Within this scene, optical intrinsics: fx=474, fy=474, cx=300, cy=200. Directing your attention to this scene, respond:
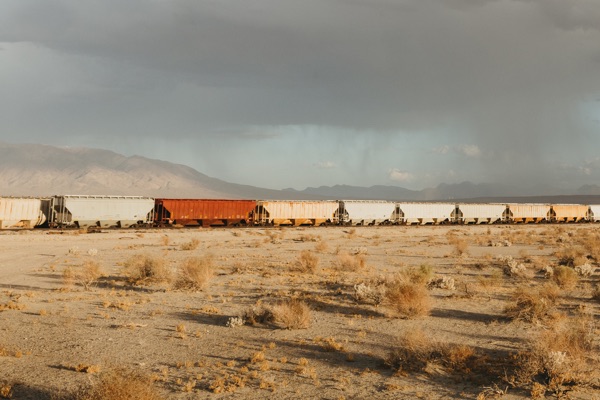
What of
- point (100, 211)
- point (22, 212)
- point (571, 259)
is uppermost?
point (100, 211)

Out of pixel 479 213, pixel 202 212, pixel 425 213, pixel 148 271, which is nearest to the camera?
pixel 148 271

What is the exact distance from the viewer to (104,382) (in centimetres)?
653

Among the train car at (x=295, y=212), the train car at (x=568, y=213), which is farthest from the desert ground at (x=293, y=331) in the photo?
the train car at (x=568, y=213)

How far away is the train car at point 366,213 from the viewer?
5084 cm

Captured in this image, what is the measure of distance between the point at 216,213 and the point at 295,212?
828 centimetres

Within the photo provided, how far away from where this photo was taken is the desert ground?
793 cm

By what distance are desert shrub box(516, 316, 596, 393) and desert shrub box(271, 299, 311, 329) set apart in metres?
4.77

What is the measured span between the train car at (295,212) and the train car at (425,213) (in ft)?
30.6

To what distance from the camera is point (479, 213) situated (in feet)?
201

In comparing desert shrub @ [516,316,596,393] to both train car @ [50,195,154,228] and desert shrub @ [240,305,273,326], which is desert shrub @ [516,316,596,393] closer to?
desert shrub @ [240,305,273,326]

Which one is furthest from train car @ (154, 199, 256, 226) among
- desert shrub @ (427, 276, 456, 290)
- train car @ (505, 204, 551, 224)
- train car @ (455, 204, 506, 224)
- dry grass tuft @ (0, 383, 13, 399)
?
train car @ (505, 204, 551, 224)

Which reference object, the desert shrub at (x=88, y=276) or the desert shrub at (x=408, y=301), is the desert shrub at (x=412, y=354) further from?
the desert shrub at (x=88, y=276)

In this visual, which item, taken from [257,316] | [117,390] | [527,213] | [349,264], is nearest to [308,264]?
[349,264]

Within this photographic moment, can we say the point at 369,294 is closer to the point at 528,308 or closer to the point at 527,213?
the point at 528,308
